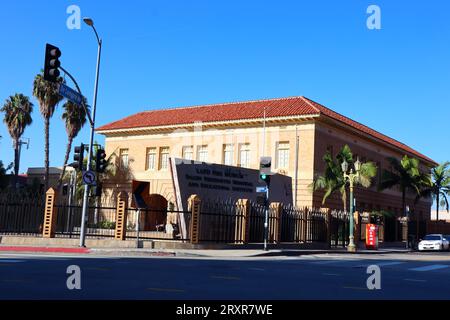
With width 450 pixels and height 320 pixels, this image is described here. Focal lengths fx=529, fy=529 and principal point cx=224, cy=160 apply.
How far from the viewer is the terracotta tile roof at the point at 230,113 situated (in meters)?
43.9

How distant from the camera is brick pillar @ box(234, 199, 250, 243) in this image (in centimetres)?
2630

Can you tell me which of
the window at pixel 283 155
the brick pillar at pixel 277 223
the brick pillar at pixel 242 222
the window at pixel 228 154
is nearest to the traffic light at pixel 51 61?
the brick pillar at pixel 242 222

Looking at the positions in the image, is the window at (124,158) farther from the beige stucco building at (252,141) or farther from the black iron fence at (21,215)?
the black iron fence at (21,215)

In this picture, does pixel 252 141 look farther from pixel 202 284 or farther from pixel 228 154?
pixel 202 284

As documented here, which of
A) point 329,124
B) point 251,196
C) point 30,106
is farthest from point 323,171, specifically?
point 30,106

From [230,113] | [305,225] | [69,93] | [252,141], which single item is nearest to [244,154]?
[252,141]

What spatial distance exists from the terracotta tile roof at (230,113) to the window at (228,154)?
237 centimetres

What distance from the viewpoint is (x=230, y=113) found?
47594mm

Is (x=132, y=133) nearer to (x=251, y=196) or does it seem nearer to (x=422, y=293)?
(x=251, y=196)

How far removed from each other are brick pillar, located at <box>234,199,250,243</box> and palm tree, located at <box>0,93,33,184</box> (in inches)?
1259

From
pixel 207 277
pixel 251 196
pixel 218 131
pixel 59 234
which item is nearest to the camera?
pixel 207 277

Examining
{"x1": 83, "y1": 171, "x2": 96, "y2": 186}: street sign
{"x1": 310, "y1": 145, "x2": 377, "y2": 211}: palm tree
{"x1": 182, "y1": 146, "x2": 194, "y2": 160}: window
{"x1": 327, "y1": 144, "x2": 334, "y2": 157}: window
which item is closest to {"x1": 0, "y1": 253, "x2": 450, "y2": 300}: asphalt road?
{"x1": 83, "y1": 171, "x2": 96, "y2": 186}: street sign

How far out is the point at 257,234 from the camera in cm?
2777

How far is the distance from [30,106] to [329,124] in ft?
97.1
